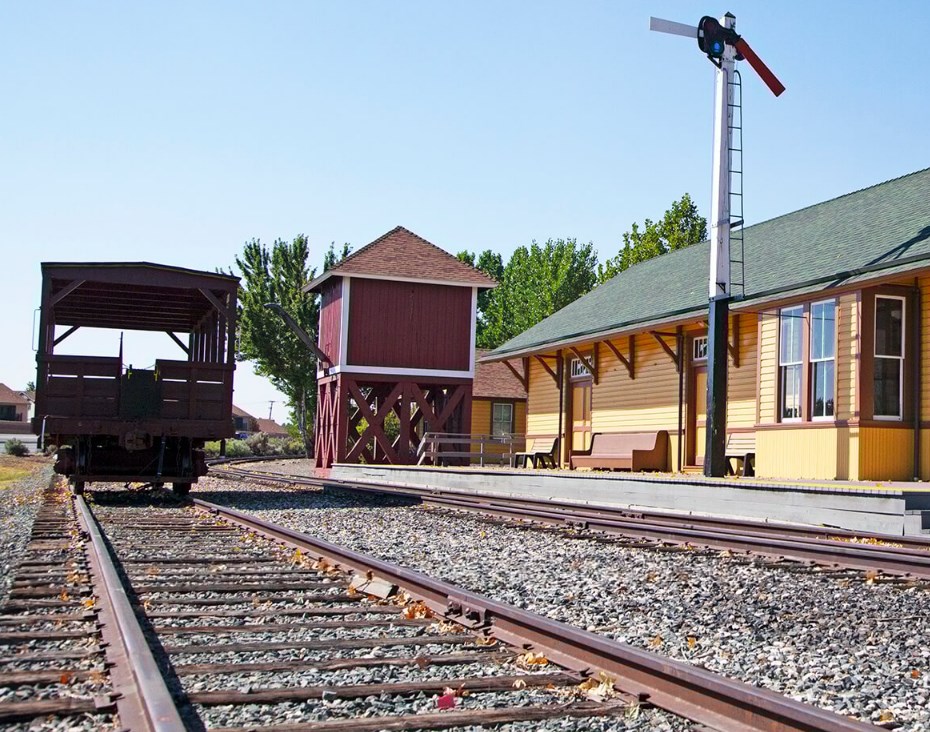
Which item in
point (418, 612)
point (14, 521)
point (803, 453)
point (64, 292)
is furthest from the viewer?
point (803, 453)

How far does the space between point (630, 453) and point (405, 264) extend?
1176 cm

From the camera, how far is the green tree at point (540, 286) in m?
74.1

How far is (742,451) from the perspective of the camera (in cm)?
1936

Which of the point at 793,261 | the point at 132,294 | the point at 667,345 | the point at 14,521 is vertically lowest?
the point at 14,521

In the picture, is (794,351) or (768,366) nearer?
(794,351)

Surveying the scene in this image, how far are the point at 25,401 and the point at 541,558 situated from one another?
106 meters

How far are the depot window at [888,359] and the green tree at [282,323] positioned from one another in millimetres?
41316

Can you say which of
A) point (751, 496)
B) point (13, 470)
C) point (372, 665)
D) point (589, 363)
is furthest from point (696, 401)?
point (13, 470)

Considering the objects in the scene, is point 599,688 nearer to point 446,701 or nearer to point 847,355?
point 446,701

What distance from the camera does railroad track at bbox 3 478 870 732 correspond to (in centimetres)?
375

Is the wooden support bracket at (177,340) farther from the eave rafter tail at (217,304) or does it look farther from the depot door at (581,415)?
the depot door at (581,415)

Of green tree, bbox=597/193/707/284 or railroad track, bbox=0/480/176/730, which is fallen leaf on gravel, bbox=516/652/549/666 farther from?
green tree, bbox=597/193/707/284

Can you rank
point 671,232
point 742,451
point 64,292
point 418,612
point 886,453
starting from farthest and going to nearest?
point 671,232 → point 742,451 → point 64,292 → point 886,453 → point 418,612

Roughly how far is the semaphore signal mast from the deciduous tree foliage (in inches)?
2149
